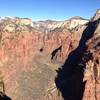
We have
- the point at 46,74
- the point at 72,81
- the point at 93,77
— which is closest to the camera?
the point at 93,77

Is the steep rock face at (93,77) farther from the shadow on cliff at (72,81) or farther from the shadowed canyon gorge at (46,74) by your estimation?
the shadow on cliff at (72,81)

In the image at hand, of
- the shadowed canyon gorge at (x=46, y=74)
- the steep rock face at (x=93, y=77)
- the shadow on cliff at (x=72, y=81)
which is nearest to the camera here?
the steep rock face at (x=93, y=77)

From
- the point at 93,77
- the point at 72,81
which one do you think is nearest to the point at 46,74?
the point at 72,81

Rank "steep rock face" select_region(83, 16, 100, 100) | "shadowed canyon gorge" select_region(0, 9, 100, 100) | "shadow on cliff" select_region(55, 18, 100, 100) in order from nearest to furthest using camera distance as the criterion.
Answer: "steep rock face" select_region(83, 16, 100, 100) < "shadowed canyon gorge" select_region(0, 9, 100, 100) < "shadow on cliff" select_region(55, 18, 100, 100)

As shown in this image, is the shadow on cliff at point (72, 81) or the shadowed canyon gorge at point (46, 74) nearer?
the shadowed canyon gorge at point (46, 74)

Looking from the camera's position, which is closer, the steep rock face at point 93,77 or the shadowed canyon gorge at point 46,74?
the steep rock face at point 93,77

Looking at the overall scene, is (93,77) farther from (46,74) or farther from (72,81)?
(46,74)

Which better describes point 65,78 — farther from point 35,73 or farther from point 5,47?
point 5,47

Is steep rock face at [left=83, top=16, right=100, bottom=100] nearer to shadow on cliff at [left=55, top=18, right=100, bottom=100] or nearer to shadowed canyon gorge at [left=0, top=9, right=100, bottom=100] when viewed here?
shadowed canyon gorge at [left=0, top=9, right=100, bottom=100]

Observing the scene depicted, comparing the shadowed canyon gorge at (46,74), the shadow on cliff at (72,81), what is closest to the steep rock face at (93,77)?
the shadowed canyon gorge at (46,74)

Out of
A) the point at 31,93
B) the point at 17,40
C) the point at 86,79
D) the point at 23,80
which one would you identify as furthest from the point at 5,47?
the point at 86,79

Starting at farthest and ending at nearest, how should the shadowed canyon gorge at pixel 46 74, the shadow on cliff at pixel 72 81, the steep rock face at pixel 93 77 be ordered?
the shadow on cliff at pixel 72 81 → the shadowed canyon gorge at pixel 46 74 → the steep rock face at pixel 93 77

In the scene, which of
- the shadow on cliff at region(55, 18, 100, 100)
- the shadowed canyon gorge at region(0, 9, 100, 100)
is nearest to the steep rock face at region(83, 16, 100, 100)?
the shadowed canyon gorge at region(0, 9, 100, 100)
